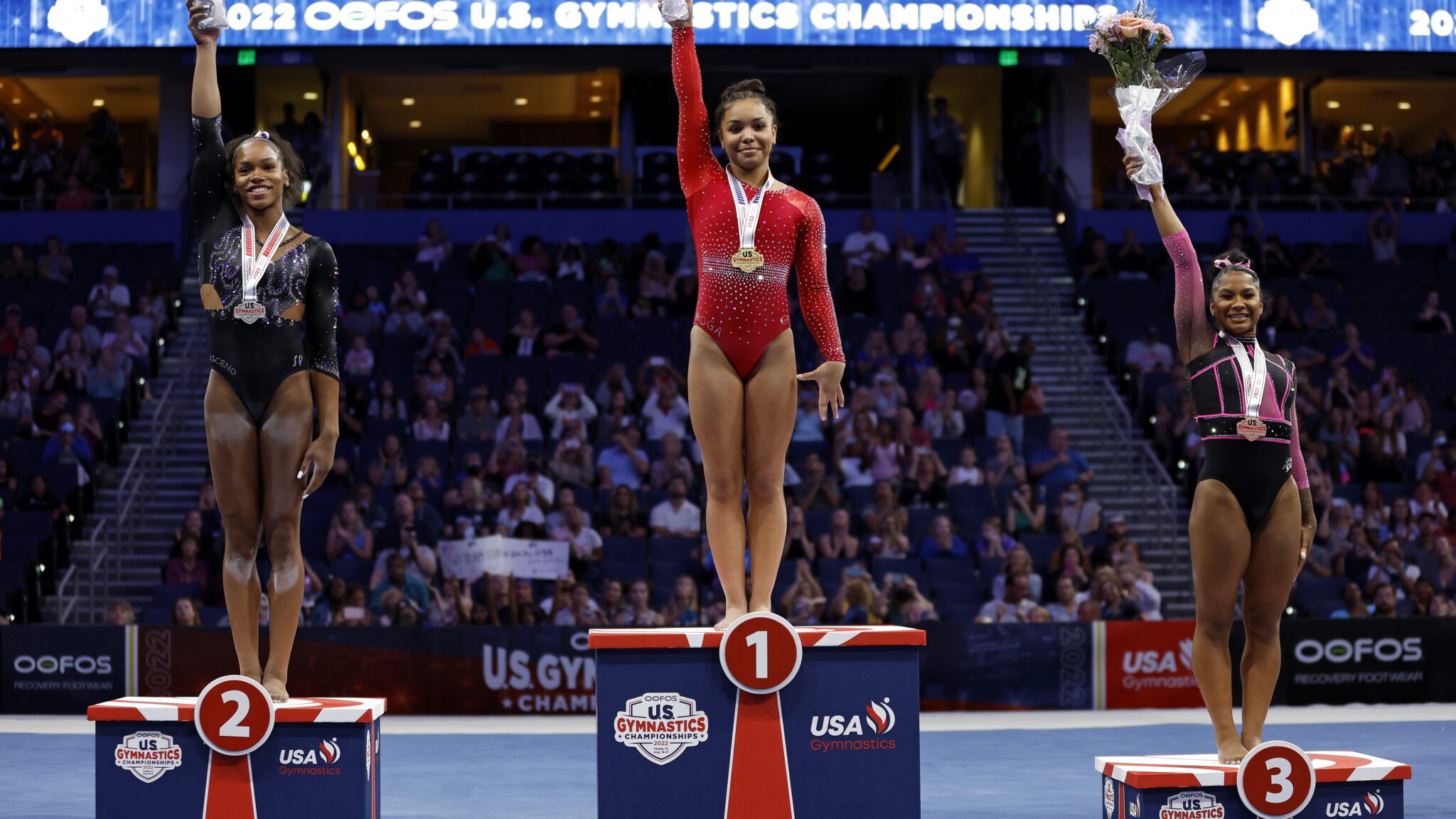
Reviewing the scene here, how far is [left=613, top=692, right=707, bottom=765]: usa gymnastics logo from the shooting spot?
531 centimetres

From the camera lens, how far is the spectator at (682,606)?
11625 mm

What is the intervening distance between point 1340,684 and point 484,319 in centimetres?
851

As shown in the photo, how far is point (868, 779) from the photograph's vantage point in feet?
17.6

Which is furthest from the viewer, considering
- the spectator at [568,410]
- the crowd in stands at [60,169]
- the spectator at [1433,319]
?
the crowd in stands at [60,169]

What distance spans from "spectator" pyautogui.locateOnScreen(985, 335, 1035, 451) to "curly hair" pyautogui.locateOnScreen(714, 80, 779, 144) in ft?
28.9

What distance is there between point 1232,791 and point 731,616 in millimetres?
1770

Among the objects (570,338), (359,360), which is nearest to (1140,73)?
(570,338)

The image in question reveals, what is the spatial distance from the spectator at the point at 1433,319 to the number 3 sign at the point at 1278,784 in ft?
42.8

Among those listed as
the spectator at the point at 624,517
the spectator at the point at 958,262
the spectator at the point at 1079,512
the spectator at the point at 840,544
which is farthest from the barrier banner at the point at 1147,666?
the spectator at the point at 958,262

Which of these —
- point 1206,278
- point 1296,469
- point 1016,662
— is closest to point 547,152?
point 1206,278

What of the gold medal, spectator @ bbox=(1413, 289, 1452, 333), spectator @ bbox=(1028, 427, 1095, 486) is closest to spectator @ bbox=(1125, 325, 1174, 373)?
spectator @ bbox=(1028, 427, 1095, 486)

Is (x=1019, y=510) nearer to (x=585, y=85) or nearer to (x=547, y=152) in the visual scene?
(x=547, y=152)

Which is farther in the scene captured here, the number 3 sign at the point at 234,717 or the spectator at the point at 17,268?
the spectator at the point at 17,268

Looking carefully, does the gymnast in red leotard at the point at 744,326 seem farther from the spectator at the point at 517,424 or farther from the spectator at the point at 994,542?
the spectator at the point at 517,424
